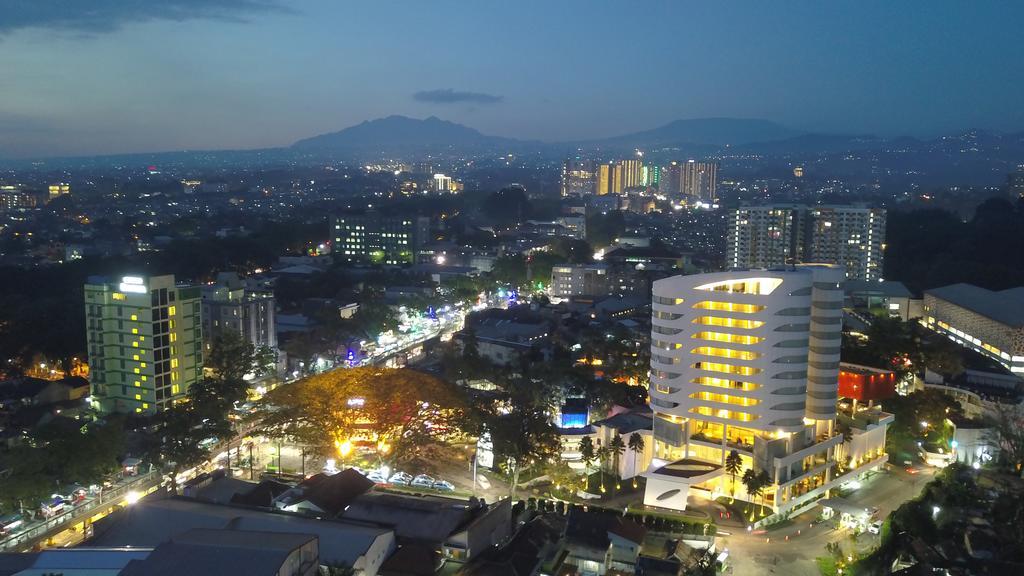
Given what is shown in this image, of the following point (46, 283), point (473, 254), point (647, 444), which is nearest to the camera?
point (647, 444)

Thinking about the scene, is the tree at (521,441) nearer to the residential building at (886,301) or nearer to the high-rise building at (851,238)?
the residential building at (886,301)

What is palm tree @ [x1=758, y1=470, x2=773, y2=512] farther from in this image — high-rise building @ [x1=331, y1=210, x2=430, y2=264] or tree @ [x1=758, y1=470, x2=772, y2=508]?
high-rise building @ [x1=331, y1=210, x2=430, y2=264]

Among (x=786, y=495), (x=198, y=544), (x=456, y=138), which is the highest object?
(x=456, y=138)

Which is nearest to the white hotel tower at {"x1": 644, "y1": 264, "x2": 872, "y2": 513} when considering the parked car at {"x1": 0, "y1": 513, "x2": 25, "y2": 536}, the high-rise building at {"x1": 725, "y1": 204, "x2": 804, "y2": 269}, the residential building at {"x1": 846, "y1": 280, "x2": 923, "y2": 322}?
the parked car at {"x1": 0, "y1": 513, "x2": 25, "y2": 536}

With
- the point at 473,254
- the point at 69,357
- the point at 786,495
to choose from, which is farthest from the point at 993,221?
the point at 69,357

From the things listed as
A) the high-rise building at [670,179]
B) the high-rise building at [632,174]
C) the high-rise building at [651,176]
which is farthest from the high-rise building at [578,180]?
the high-rise building at [670,179]

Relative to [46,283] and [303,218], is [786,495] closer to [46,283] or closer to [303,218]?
[46,283]
